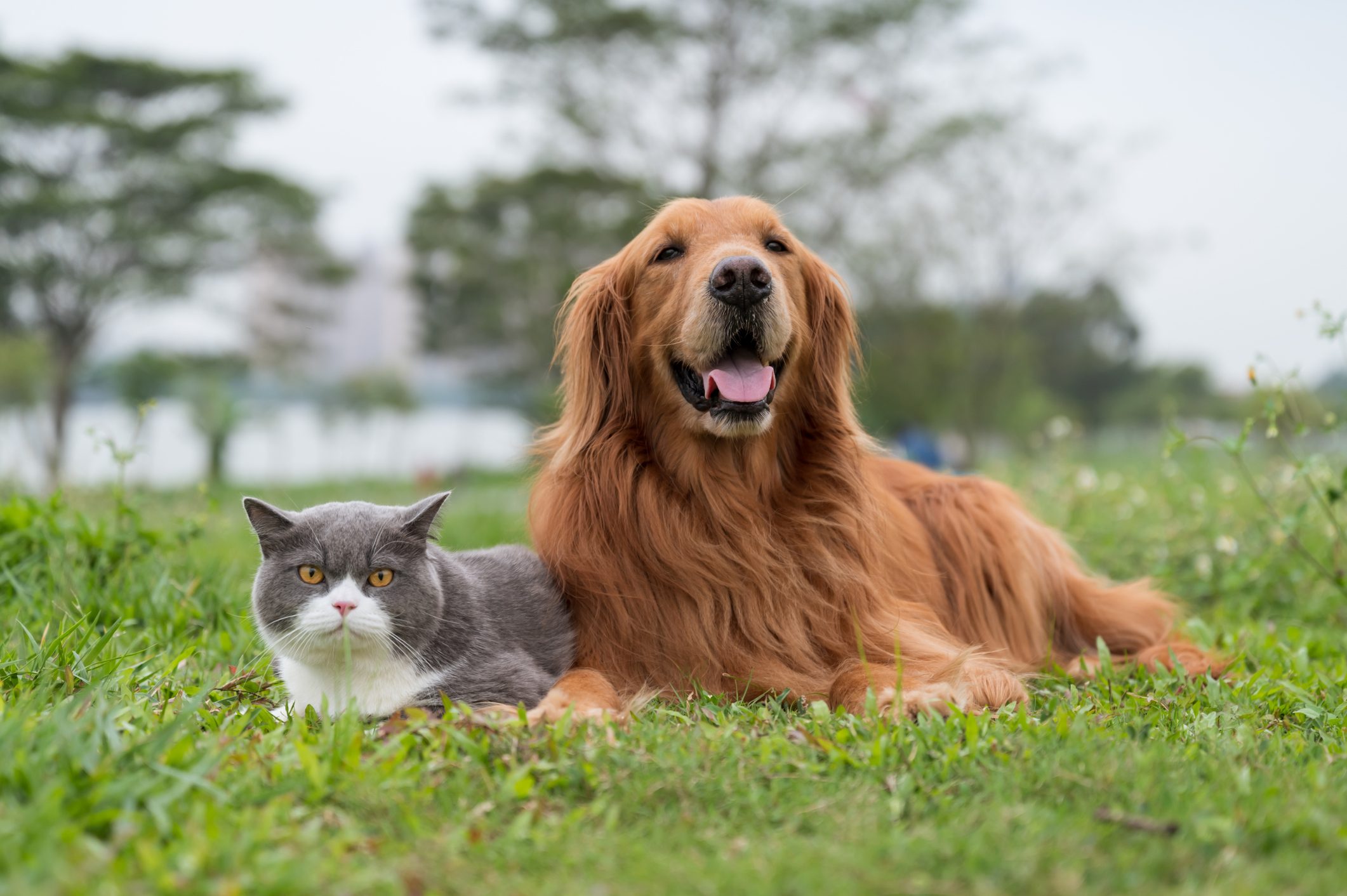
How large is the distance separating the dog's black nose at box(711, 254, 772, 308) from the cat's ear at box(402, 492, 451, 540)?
3.21ft

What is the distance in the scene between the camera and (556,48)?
22531mm

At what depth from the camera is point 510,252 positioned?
27.6 meters

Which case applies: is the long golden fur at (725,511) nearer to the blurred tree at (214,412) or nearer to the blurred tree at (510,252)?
the blurred tree at (214,412)

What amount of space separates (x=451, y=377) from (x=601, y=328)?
29.3 m

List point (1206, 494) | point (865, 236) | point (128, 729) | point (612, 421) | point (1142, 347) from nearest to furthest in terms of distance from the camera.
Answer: point (128, 729)
point (612, 421)
point (1206, 494)
point (865, 236)
point (1142, 347)

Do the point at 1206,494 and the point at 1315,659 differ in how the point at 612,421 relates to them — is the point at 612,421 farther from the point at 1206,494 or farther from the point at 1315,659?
the point at 1206,494

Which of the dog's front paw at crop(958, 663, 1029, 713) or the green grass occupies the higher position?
the green grass

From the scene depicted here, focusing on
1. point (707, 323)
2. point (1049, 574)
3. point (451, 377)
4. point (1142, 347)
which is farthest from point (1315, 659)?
point (1142, 347)

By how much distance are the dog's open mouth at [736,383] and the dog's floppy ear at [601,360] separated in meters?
0.24

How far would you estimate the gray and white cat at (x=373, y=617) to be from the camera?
102 inches

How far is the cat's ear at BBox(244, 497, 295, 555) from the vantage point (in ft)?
8.72

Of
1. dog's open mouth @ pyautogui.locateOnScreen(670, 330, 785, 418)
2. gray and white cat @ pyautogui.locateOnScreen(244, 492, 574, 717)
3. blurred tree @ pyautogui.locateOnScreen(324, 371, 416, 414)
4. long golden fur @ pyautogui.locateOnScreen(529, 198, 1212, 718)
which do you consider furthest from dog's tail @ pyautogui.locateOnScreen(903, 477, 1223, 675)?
blurred tree @ pyautogui.locateOnScreen(324, 371, 416, 414)

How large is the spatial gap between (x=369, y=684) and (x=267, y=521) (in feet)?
1.65

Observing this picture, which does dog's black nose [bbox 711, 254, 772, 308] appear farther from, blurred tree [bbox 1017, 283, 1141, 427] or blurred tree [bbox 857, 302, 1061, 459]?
blurred tree [bbox 1017, 283, 1141, 427]
